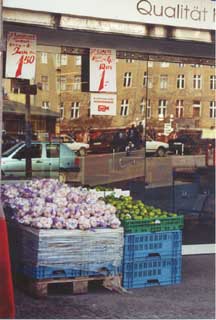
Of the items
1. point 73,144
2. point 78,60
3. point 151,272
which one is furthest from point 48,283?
point 73,144

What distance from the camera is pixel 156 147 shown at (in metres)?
11.6

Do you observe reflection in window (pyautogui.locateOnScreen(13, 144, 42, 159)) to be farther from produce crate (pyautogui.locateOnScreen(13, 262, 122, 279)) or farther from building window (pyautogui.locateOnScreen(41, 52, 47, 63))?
produce crate (pyautogui.locateOnScreen(13, 262, 122, 279))

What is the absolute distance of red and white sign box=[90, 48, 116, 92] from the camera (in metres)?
9.02

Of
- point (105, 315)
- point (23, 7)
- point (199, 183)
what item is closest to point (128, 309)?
point (105, 315)

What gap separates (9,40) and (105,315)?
3642mm

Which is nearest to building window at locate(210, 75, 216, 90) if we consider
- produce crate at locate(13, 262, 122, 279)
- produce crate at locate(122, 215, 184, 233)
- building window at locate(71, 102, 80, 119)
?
building window at locate(71, 102, 80, 119)

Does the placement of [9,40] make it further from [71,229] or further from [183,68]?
[183,68]

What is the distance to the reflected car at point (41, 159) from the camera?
1030 centimetres

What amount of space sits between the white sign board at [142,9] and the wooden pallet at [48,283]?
2663 millimetres

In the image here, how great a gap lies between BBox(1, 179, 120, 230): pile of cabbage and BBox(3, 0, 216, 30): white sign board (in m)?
1.87

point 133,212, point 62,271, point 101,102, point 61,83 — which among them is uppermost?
point 61,83

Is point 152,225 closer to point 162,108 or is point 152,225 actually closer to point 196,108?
point 162,108

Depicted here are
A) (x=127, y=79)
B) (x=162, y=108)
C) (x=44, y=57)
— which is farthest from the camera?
(x=162, y=108)

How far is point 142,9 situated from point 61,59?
314 cm
